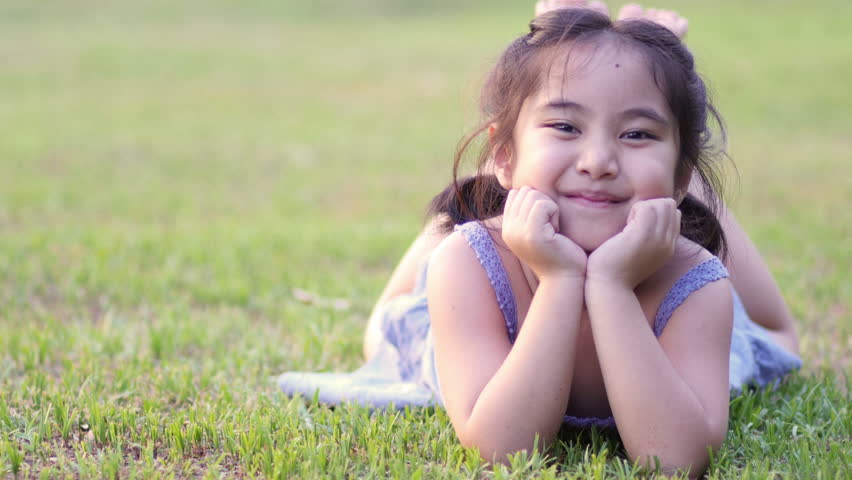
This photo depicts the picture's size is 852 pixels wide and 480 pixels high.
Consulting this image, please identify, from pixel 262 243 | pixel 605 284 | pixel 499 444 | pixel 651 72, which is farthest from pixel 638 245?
pixel 262 243

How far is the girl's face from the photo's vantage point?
7.73ft

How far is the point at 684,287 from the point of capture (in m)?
2.49

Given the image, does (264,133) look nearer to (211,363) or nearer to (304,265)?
(304,265)

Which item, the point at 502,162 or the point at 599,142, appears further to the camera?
the point at 502,162

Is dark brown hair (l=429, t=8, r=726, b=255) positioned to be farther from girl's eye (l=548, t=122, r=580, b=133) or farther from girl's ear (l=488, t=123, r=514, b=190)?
girl's eye (l=548, t=122, r=580, b=133)

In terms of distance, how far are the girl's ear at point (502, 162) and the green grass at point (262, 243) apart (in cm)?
36

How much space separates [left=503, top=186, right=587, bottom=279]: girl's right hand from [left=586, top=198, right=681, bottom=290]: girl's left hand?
0.18 feet

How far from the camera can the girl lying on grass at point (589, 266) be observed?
230 cm

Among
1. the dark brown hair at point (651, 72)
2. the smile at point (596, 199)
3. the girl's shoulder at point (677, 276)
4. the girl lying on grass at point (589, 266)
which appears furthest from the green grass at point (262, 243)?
the smile at point (596, 199)

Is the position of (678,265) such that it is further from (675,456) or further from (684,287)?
(675,456)

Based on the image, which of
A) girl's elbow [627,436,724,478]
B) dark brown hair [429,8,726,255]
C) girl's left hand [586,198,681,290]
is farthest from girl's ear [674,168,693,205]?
girl's elbow [627,436,724,478]

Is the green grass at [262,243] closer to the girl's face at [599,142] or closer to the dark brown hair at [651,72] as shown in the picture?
the dark brown hair at [651,72]

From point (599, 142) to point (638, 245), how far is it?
279 millimetres

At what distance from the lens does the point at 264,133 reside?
10.9m
